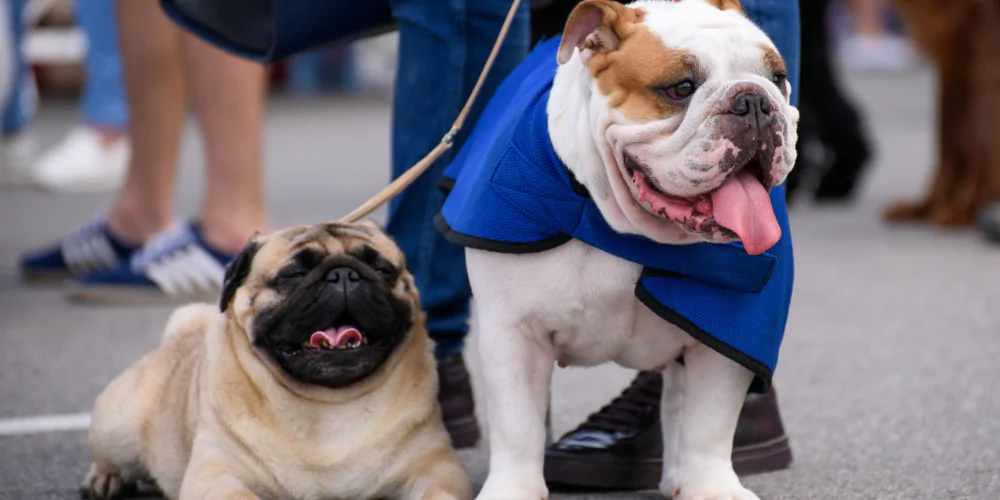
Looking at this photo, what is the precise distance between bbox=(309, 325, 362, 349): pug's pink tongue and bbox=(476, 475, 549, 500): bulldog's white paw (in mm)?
327

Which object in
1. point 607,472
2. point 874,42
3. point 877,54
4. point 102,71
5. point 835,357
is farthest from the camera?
point 874,42

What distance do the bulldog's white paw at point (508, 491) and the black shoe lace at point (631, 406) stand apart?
394mm

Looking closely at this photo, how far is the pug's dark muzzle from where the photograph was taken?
7.18ft

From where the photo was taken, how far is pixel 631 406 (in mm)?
2588

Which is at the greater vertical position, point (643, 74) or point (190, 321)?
point (643, 74)

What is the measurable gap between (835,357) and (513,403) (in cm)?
175

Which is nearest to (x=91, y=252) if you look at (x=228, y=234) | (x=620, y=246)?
(x=228, y=234)

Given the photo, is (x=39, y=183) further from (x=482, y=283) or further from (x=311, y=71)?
(x=311, y=71)

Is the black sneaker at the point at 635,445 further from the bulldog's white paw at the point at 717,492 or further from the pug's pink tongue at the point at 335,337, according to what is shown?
the pug's pink tongue at the point at 335,337

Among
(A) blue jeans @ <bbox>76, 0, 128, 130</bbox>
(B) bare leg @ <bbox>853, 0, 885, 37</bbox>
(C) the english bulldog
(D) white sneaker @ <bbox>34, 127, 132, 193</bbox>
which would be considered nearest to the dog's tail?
(C) the english bulldog

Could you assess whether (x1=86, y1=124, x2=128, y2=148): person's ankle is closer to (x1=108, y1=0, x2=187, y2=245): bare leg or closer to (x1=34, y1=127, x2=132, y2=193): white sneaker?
(x1=34, y1=127, x2=132, y2=193): white sneaker

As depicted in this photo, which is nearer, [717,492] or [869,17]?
[717,492]

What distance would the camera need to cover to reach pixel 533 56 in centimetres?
244

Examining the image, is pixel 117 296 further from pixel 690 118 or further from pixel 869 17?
pixel 869 17
